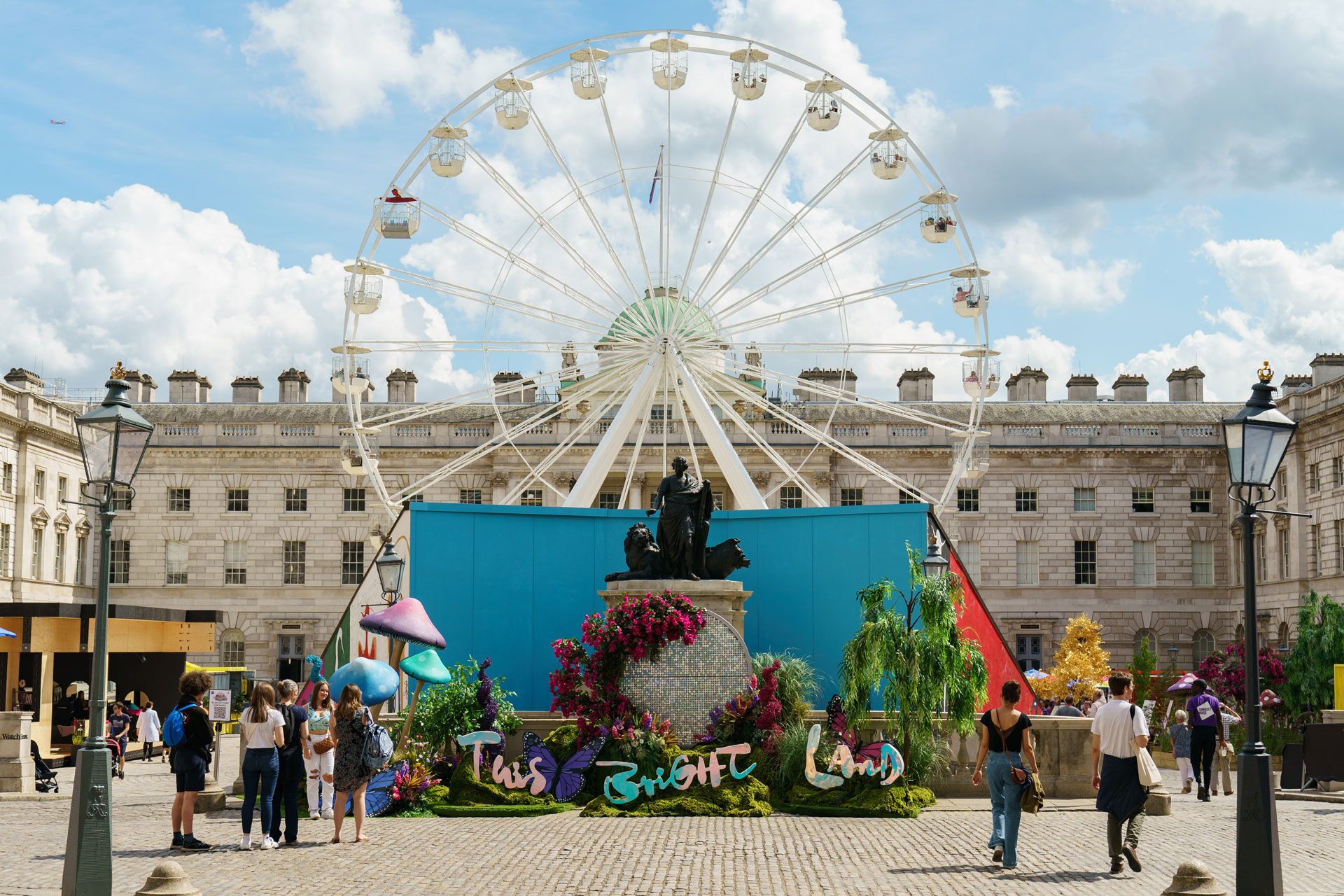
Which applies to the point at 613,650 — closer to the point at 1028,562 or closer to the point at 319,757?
the point at 319,757

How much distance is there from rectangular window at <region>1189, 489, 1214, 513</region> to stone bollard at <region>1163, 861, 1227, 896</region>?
52.5m

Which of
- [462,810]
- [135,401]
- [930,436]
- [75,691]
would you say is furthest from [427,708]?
[135,401]

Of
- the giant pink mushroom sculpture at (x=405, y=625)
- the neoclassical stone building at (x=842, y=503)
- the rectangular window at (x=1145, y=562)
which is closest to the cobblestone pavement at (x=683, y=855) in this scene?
the giant pink mushroom sculpture at (x=405, y=625)

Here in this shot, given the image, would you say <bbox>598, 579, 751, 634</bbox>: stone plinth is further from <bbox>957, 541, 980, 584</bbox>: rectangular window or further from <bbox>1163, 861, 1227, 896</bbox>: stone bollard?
<bbox>957, 541, 980, 584</bbox>: rectangular window

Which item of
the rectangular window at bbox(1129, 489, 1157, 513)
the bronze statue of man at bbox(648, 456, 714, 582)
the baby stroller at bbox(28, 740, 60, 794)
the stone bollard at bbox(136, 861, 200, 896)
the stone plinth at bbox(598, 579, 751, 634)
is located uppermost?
the rectangular window at bbox(1129, 489, 1157, 513)

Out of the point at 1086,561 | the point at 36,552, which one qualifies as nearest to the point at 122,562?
the point at 36,552

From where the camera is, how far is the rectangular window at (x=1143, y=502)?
2329 inches

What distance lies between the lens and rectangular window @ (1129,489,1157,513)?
5916 centimetres

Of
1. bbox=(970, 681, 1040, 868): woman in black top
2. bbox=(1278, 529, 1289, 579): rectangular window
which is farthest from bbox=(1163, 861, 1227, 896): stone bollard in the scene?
bbox=(1278, 529, 1289, 579): rectangular window

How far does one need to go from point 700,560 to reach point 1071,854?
7.48 m

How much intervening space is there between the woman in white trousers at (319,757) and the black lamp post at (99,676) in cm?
307

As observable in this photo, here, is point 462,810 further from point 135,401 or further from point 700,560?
point 135,401

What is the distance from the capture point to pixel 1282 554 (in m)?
53.4

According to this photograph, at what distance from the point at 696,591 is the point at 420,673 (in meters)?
3.77
